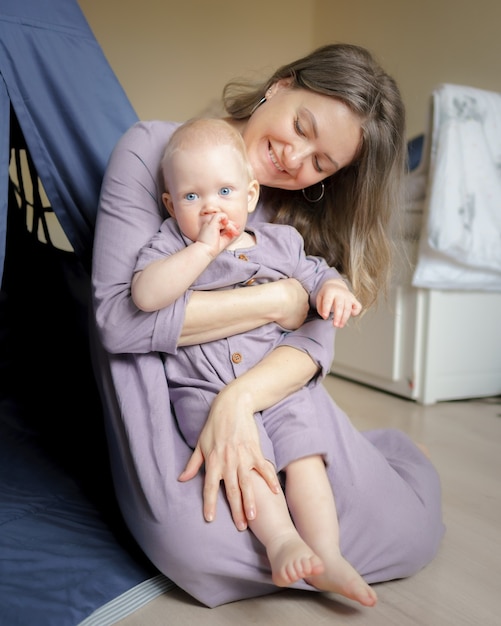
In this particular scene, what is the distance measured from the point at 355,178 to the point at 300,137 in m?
0.18

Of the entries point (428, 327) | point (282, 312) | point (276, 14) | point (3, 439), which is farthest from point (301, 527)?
point (276, 14)

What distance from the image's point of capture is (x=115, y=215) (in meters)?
1.12

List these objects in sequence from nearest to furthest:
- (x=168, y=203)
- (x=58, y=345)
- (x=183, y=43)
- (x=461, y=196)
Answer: (x=168, y=203)
(x=58, y=345)
(x=461, y=196)
(x=183, y=43)

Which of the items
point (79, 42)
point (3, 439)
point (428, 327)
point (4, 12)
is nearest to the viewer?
point (4, 12)

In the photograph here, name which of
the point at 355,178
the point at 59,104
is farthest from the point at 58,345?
the point at 355,178

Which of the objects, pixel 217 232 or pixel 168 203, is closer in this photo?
pixel 217 232

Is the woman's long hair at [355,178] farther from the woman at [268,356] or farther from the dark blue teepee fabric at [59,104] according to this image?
the dark blue teepee fabric at [59,104]

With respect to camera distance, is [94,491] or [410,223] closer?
[94,491]

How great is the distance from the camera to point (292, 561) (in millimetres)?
938

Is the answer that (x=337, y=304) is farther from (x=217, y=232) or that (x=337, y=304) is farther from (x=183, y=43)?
(x=183, y=43)

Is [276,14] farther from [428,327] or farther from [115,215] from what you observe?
[115,215]

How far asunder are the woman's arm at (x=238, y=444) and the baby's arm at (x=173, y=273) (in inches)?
7.5

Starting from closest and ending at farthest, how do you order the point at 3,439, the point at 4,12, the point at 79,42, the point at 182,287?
1. the point at 182,287
2. the point at 4,12
3. the point at 79,42
4. the point at 3,439

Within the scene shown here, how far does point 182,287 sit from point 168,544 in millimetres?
405
